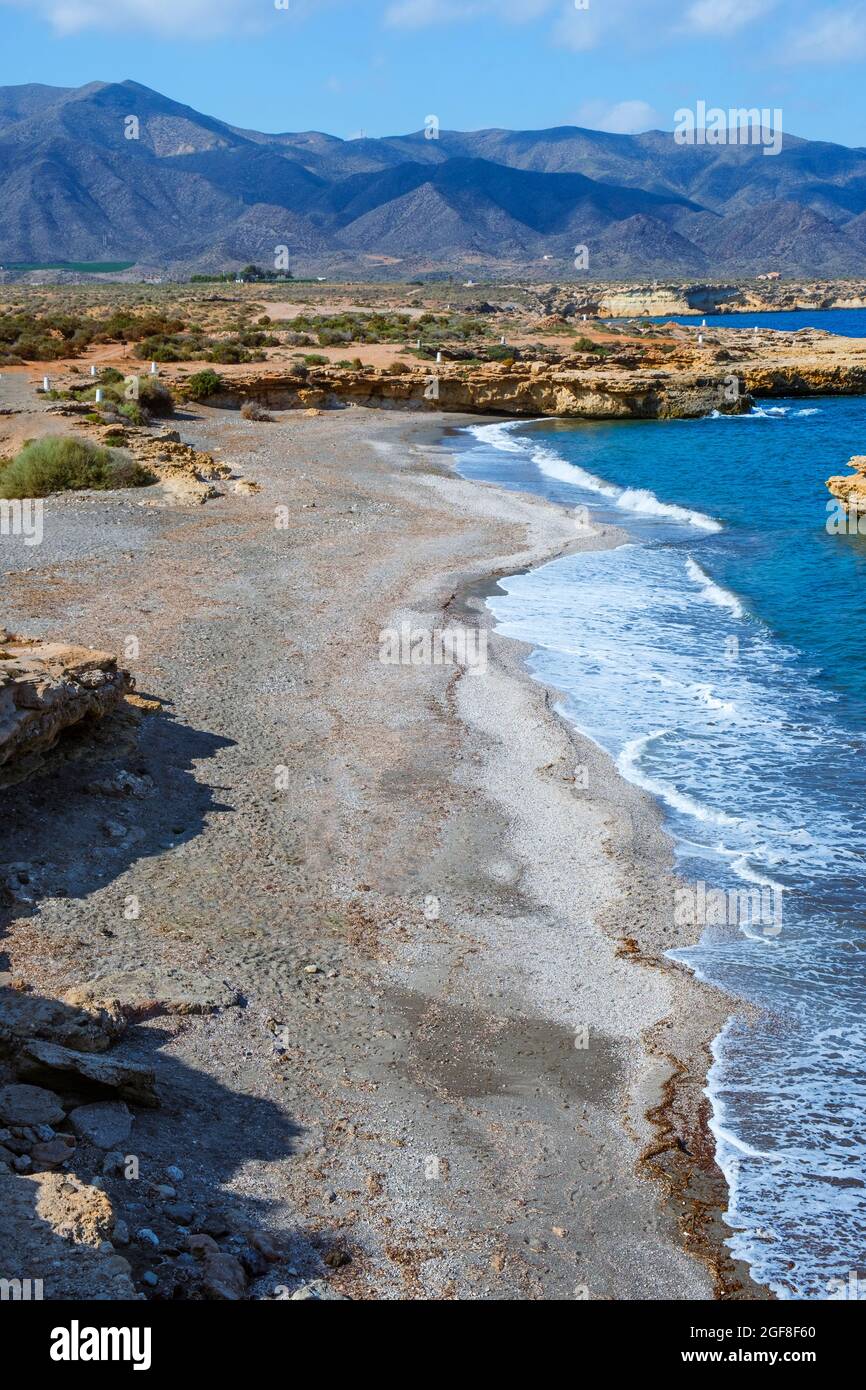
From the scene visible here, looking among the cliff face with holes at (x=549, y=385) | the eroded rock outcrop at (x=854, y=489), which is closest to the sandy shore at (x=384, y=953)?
the eroded rock outcrop at (x=854, y=489)

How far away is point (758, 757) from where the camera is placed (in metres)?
12.7

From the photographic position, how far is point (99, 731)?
36.7 ft

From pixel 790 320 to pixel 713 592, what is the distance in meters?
97.2

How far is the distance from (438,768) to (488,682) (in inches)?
115

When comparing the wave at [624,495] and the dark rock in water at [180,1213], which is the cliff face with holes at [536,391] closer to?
the wave at [624,495]

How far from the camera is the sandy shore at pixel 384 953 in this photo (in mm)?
6074

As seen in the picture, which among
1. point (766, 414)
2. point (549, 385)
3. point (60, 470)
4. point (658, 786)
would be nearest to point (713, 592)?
point (658, 786)

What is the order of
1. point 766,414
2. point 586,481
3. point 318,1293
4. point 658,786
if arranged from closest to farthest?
point 318,1293, point 658,786, point 586,481, point 766,414

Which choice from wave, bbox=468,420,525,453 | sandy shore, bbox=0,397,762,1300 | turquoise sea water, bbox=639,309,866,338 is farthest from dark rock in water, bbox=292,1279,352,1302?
turquoise sea water, bbox=639,309,866,338

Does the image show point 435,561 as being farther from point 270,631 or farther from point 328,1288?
point 328,1288

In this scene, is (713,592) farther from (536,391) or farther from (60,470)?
(536,391)

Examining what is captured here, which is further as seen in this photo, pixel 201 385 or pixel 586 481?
pixel 201 385
